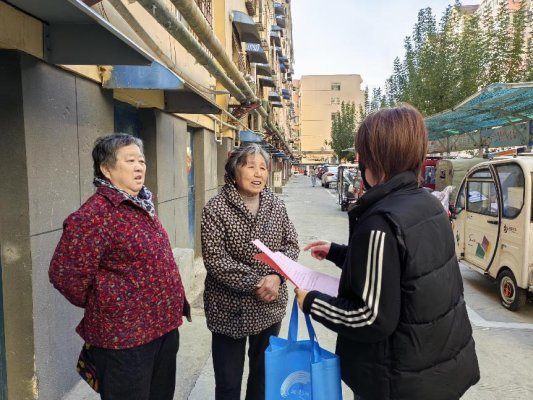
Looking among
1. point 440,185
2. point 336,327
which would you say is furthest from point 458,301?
point 440,185

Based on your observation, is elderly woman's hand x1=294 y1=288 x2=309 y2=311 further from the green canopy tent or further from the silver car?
the silver car

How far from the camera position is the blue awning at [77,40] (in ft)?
8.03

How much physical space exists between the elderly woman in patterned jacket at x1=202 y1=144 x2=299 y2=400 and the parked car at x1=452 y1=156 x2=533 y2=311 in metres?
3.89

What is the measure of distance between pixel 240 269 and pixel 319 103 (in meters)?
91.0

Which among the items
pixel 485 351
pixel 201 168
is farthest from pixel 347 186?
pixel 485 351

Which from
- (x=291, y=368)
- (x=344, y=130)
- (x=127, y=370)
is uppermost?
(x=344, y=130)

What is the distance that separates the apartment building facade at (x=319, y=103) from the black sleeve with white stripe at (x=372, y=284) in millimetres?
87301

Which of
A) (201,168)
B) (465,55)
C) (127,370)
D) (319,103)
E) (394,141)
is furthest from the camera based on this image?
(319,103)

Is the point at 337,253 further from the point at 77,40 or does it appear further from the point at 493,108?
the point at 493,108

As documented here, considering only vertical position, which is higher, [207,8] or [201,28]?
[207,8]

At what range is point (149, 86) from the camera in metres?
3.81

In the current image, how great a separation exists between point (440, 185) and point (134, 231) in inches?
487

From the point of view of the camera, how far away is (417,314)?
5.08ft

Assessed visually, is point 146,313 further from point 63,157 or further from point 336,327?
point 63,157
